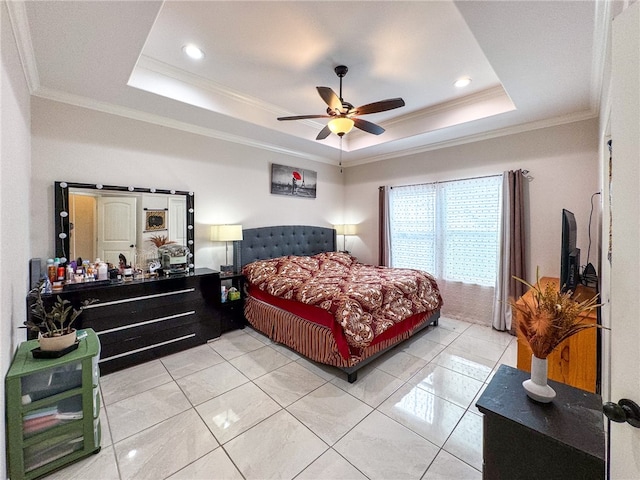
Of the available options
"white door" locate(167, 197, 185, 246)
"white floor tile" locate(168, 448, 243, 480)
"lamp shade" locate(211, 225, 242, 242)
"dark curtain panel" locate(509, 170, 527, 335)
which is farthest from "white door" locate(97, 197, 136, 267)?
"dark curtain panel" locate(509, 170, 527, 335)

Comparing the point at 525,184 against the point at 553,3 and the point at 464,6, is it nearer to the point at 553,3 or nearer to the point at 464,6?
the point at 553,3

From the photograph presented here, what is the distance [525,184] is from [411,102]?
1754 millimetres

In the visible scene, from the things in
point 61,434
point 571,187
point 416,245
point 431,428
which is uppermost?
point 571,187

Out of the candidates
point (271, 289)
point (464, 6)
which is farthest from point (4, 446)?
point (464, 6)

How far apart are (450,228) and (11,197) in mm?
4463

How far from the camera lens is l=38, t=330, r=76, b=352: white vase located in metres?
1.56

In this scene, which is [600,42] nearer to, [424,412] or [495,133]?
[495,133]

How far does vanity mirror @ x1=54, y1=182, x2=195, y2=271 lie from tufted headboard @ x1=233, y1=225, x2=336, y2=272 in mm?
696

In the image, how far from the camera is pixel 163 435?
1770 millimetres

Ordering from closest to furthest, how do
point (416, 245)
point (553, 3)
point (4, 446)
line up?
point (4, 446)
point (553, 3)
point (416, 245)

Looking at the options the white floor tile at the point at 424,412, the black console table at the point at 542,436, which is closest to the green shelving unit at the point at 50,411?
the white floor tile at the point at 424,412

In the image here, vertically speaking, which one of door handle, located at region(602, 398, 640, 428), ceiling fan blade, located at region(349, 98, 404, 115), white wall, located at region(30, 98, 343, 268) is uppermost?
ceiling fan blade, located at region(349, 98, 404, 115)

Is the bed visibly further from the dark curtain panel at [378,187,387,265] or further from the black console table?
the black console table

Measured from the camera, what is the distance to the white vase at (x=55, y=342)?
61.6 inches
